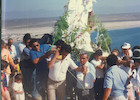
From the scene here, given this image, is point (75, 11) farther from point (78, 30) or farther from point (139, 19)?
point (139, 19)

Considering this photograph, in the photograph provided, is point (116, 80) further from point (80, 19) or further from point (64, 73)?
point (80, 19)

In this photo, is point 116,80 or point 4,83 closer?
point 116,80

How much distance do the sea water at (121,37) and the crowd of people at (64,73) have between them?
0.07m

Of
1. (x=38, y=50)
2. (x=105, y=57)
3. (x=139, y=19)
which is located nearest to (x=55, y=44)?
(x=38, y=50)

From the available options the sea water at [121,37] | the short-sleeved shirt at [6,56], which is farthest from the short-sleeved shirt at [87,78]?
the short-sleeved shirt at [6,56]

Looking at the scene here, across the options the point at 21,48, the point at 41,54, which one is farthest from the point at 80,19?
the point at 21,48

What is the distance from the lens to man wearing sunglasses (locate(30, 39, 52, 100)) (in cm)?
704

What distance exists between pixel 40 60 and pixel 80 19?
77 cm

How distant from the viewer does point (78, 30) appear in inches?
278

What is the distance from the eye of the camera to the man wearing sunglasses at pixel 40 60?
704cm

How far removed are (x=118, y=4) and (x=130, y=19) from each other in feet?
0.87

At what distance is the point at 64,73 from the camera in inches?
277

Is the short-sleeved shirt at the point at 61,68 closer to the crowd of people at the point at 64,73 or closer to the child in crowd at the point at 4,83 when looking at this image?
the crowd of people at the point at 64,73

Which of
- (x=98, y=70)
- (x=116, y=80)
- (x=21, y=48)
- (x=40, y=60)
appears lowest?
(x=116, y=80)
